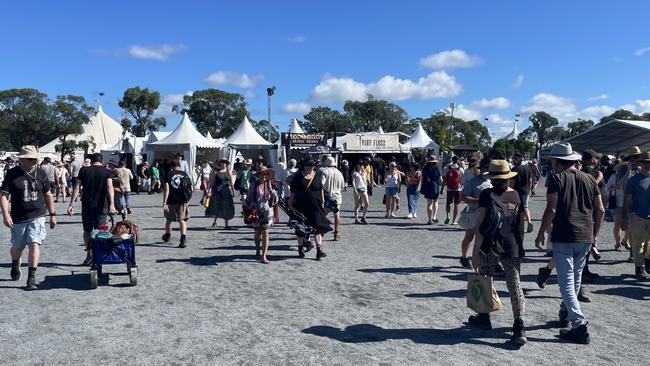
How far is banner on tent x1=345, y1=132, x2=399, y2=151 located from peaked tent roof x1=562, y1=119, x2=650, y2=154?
10613 mm

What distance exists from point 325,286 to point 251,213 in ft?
6.31

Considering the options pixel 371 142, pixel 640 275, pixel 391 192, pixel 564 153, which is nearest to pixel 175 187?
pixel 564 153

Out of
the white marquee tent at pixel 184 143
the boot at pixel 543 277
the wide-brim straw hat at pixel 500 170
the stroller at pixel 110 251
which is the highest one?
the white marquee tent at pixel 184 143

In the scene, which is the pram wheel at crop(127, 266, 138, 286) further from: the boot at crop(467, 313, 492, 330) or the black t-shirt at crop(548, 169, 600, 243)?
the black t-shirt at crop(548, 169, 600, 243)

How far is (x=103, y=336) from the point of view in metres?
4.66

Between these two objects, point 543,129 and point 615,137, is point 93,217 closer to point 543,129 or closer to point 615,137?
point 615,137

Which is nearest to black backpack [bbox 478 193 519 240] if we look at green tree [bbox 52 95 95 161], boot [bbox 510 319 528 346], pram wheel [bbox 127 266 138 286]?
boot [bbox 510 319 528 346]

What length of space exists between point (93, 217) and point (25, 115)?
59686 mm

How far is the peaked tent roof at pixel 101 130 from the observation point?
62.1 meters

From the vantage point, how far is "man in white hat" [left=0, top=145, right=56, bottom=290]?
6438mm

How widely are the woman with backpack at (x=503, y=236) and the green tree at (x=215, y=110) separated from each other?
6979cm

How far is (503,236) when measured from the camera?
15.1ft

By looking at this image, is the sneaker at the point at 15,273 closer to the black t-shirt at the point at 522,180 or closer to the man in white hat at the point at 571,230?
the man in white hat at the point at 571,230

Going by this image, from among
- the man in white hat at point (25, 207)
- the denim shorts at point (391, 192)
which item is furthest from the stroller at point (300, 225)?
the denim shorts at point (391, 192)
